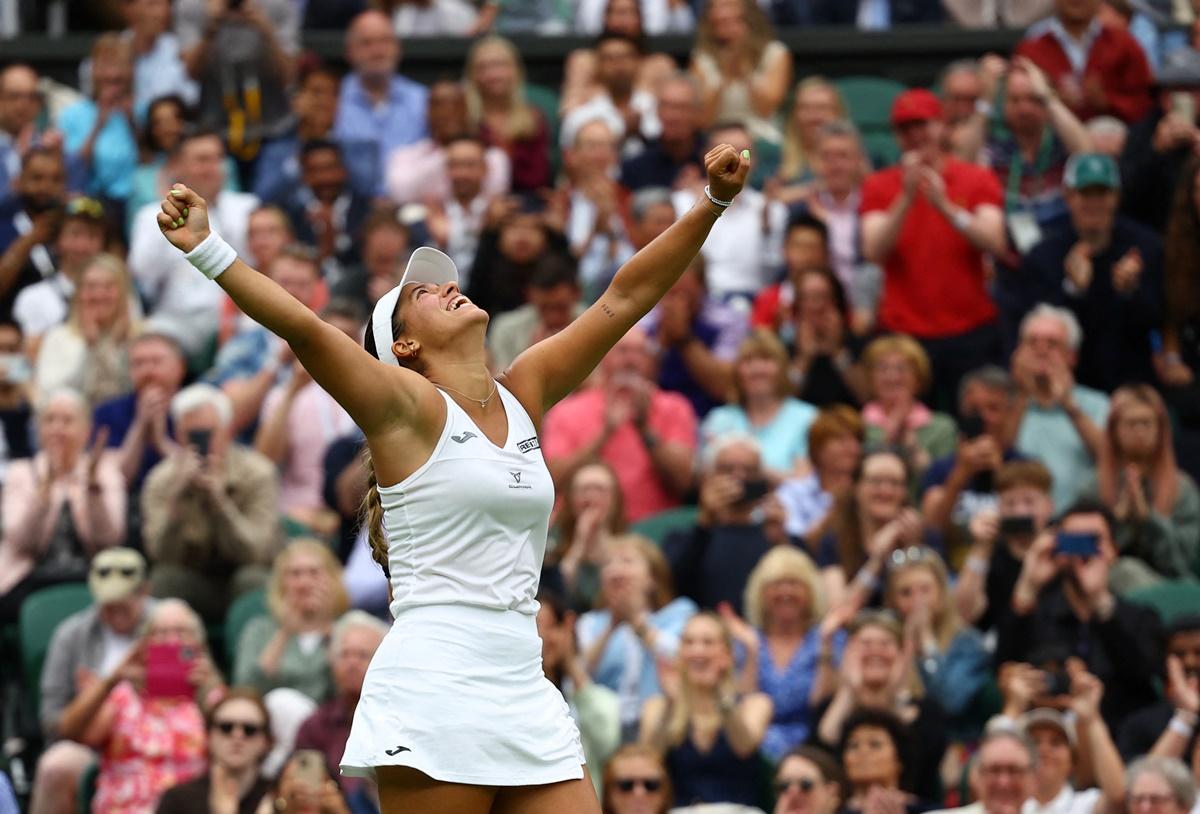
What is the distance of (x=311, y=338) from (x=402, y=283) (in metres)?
0.55

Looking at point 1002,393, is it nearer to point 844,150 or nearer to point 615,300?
point 844,150

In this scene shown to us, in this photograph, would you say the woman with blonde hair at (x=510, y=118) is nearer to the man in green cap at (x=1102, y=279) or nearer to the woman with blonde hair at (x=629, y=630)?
the man in green cap at (x=1102, y=279)

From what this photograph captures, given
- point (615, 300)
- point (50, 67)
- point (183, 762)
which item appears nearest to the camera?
point (615, 300)

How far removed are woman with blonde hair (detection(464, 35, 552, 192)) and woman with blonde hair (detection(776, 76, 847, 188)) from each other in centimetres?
130

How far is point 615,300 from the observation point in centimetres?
573

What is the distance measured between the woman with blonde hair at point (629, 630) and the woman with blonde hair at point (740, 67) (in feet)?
12.7

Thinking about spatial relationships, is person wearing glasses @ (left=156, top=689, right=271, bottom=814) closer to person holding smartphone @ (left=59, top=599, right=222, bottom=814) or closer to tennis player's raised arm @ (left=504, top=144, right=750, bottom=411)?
person holding smartphone @ (left=59, top=599, right=222, bottom=814)

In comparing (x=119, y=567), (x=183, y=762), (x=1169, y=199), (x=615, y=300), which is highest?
(x=615, y=300)

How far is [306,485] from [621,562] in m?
2.13

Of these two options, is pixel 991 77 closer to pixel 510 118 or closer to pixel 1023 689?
pixel 510 118

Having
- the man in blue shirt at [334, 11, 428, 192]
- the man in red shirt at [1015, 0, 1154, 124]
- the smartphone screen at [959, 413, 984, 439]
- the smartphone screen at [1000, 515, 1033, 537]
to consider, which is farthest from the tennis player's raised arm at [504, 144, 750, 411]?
the man in blue shirt at [334, 11, 428, 192]

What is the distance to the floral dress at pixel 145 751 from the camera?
9.29 m

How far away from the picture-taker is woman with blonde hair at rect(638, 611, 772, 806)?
911 centimetres

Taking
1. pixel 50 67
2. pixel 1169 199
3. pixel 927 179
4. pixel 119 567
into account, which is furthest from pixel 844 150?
pixel 50 67
